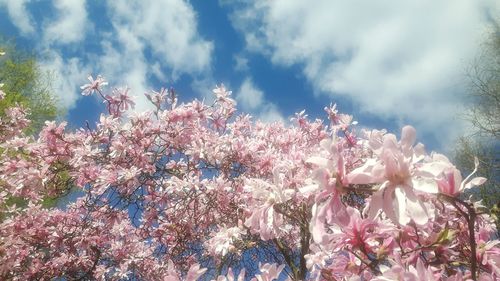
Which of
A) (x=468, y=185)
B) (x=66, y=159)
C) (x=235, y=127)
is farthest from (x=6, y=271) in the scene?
(x=468, y=185)

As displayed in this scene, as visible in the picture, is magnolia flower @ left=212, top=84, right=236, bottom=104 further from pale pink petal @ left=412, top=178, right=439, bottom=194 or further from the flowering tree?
pale pink petal @ left=412, top=178, right=439, bottom=194

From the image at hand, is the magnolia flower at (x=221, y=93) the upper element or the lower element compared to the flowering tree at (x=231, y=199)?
upper

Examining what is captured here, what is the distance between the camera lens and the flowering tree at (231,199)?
119cm

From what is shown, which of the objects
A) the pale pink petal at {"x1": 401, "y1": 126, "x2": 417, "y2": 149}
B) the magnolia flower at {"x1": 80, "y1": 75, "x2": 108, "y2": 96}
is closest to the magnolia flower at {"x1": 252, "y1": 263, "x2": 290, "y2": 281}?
the pale pink petal at {"x1": 401, "y1": 126, "x2": 417, "y2": 149}

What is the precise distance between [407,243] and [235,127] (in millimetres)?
4740

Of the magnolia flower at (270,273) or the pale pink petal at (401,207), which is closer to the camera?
the pale pink petal at (401,207)

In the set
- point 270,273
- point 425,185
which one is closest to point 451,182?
point 425,185

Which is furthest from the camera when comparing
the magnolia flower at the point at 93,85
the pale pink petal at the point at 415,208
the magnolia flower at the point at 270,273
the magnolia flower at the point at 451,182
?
the magnolia flower at the point at 93,85

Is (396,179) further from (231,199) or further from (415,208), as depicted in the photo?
(231,199)

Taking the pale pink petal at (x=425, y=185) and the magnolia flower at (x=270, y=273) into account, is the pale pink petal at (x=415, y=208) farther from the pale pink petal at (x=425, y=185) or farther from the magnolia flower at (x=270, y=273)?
the magnolia flower at (x=270, y=273)

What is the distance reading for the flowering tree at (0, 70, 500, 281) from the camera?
46.9 inches

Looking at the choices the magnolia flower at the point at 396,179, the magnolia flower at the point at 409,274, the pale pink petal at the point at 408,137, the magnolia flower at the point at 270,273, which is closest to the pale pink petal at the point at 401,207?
the magnolia flower at the point at 396,179

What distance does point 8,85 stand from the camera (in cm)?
1163

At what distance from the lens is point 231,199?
15.4ft
